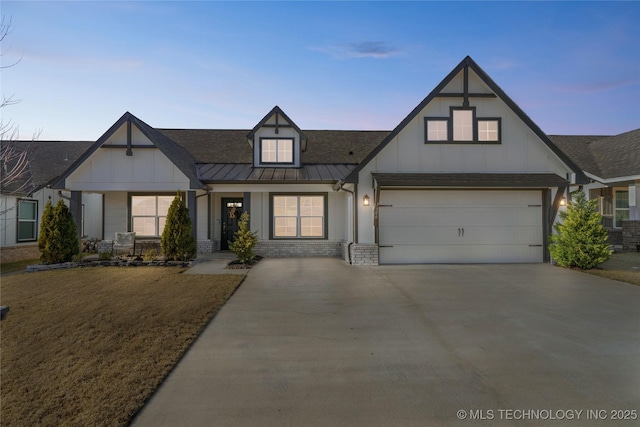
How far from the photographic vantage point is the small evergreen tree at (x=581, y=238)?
10.1 metres

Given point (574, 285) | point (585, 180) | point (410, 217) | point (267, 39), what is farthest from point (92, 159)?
point (585, 180)

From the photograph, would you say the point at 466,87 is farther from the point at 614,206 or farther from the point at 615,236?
the point at 614,206

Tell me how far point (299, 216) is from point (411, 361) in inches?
401

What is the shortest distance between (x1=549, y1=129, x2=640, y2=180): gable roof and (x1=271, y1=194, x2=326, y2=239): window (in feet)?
49.0

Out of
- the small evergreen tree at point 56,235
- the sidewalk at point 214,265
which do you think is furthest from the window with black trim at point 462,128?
the small evergreen tree at point 56,235

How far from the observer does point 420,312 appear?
5.98 meters

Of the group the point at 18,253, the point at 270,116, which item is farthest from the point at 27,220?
the point at 270,116

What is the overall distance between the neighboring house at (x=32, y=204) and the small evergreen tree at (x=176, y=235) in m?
4.37

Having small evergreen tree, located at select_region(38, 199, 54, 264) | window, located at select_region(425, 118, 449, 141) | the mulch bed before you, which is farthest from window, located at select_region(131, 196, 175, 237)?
window, located at select_region(425, 118, 449, 141)

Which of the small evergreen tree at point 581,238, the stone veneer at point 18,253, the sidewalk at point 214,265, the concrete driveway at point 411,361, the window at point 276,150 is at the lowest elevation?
the concrete driveway at point 411,361

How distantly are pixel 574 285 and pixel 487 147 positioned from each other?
18.2 feet

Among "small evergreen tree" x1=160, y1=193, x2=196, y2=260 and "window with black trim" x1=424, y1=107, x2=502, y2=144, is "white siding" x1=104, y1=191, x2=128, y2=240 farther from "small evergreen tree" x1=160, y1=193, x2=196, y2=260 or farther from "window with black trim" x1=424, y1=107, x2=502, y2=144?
"window with black trim" x1=424, y1=107, x2=502, y2=144

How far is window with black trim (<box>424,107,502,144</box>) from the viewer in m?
11.4

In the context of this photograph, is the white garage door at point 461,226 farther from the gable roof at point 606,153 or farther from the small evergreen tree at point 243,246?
the gable roof at point 606,153
